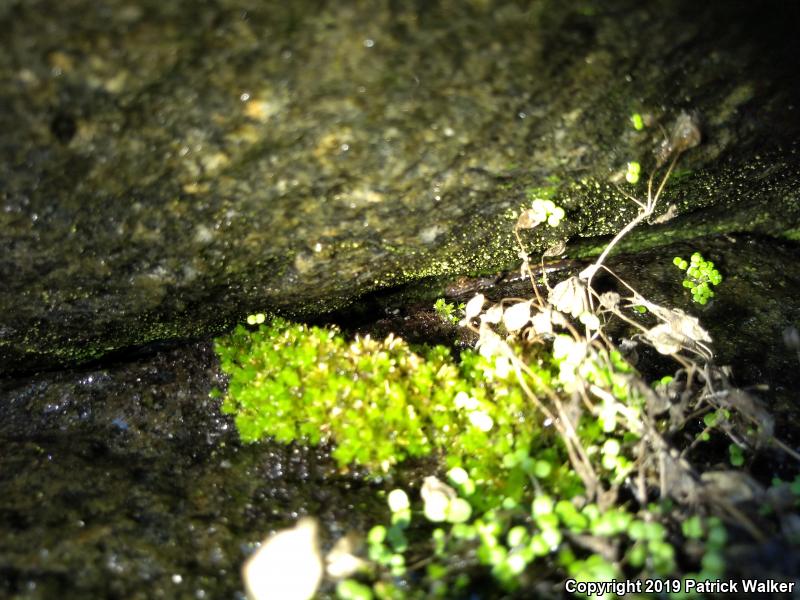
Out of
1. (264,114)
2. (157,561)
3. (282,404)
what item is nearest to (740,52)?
(264,114)

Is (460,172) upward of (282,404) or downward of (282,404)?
upward

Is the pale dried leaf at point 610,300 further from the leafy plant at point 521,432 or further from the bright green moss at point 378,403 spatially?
the bright green moss at point 378,403

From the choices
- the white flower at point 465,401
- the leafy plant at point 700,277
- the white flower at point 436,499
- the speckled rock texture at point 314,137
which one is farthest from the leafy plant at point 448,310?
the leafy plant at point 700,277

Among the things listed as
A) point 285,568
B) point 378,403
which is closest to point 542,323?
point 378,403

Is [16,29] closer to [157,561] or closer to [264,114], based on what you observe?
[264,114]

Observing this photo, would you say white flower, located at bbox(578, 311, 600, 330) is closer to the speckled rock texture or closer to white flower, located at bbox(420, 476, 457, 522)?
the speckled rock texture

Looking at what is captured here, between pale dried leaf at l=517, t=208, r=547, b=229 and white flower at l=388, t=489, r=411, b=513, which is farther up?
pale dried leaf at l=517, t=208, r=547, b=229

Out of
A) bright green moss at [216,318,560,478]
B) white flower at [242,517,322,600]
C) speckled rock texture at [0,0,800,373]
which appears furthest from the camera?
bright green moss at [216,318,560,478]

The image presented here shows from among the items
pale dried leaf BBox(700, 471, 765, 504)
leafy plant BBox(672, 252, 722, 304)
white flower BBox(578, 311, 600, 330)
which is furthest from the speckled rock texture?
pale dried leaf BBox(700, 471, 765, 504)
